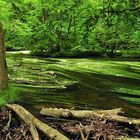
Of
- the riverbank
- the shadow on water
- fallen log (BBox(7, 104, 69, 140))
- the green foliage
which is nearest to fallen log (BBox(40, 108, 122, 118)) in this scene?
the riverbank

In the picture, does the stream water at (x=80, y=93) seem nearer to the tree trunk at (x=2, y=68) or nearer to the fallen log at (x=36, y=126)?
the tree trunk at (x=2, y=68)

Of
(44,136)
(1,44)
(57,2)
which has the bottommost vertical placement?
(44,136)

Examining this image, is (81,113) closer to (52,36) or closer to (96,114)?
(96,114)

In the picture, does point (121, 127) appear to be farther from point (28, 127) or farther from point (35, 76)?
point (35, 76)

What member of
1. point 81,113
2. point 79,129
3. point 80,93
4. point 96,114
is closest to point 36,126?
point 79,129

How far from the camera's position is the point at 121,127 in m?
9.13

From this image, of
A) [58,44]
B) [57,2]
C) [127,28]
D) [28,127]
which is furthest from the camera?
[58,44]

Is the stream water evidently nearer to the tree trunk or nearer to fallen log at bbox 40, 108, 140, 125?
the tree trunk

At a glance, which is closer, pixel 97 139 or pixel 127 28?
pixel 97 139

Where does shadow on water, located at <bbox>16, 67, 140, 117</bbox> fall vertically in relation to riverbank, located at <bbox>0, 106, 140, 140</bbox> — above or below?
below

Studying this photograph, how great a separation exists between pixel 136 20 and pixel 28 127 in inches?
501

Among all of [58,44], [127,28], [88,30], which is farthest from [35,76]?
[58,44]

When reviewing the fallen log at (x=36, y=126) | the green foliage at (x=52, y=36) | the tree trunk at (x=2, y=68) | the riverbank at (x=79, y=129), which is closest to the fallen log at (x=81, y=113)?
the riverbank at (x=79, y=129)

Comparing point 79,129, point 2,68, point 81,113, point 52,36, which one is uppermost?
point 52,36
